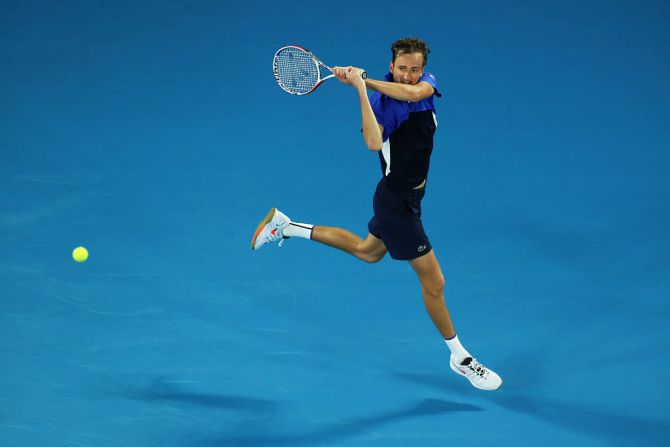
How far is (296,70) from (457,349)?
6.32 ft

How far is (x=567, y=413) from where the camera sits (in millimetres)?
5422

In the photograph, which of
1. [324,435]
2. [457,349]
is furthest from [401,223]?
[324,435]

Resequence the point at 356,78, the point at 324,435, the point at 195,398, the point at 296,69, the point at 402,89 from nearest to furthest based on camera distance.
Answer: the point at 356,78, the point at 402,89, the point at 324,435, the point at 195,398, the point at 296,69

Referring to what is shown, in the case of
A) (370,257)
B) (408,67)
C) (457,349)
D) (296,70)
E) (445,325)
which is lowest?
(457,349)

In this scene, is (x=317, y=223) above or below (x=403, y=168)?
above

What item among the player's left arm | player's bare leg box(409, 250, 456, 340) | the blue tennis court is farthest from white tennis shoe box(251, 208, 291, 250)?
the player's left arm

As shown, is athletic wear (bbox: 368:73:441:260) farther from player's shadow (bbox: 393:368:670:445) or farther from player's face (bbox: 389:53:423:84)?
player's shadow (bbox: 393:368:670:445)

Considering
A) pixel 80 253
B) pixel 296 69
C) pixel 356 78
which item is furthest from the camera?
pixel 80 253

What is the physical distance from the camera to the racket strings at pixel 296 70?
222 inches

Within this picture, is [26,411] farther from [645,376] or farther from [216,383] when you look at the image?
[645,376]

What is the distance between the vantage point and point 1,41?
9844 millimetres

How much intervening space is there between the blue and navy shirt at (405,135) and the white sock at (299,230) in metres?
0.89

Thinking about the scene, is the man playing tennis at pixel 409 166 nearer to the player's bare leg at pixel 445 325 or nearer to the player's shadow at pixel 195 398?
the player's bare leg at pixel 445 325

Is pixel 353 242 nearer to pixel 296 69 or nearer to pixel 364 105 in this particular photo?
pixel 296 69
